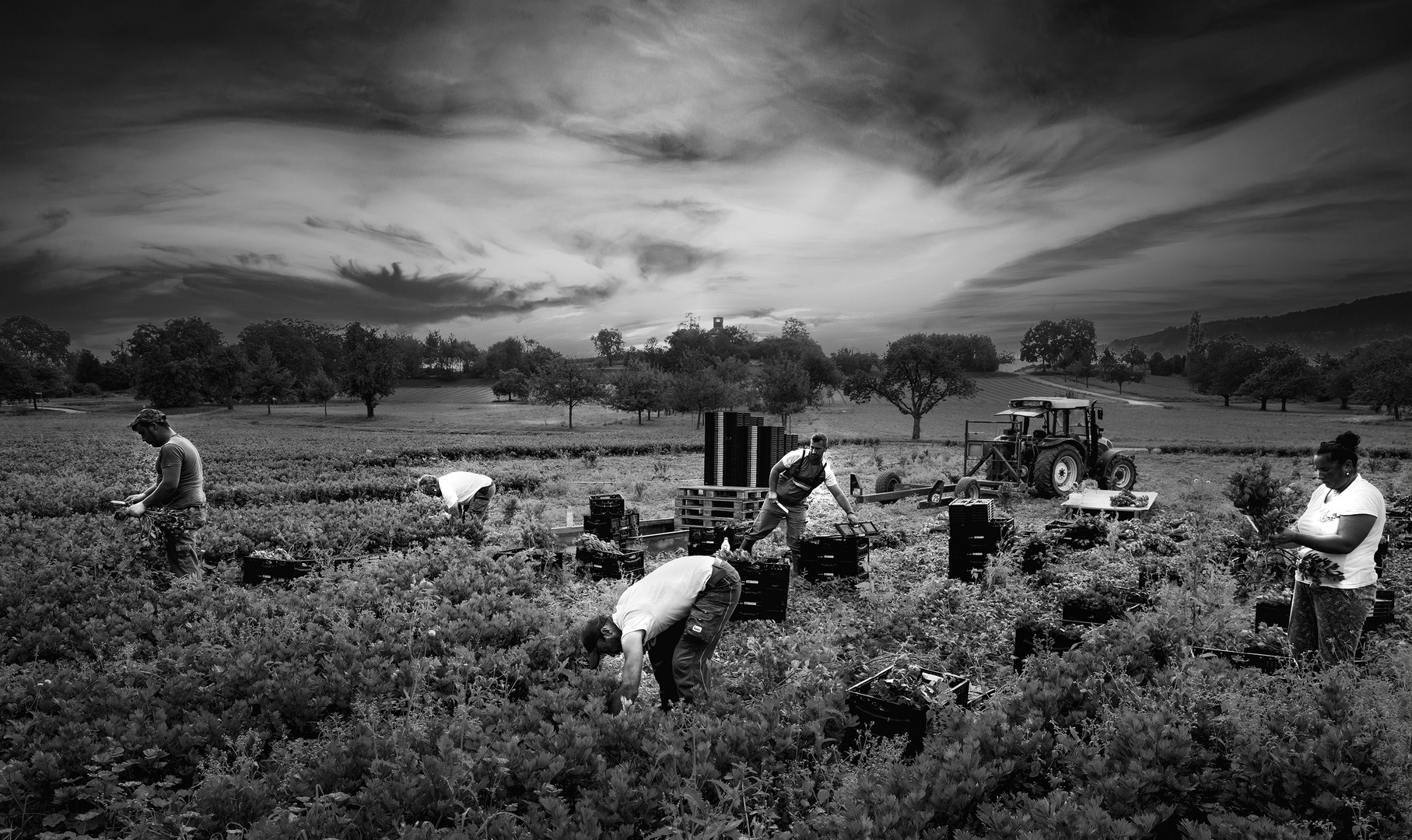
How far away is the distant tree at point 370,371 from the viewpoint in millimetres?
51938

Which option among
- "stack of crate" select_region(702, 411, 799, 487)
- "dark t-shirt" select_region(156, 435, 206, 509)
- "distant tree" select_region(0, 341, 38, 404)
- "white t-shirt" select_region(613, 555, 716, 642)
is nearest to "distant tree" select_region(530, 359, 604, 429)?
"distant tree" select_region(0, 341, 38, 404)

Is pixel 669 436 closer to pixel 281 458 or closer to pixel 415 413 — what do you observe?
pixel 281 458

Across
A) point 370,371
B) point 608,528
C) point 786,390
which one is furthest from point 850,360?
point 608,528

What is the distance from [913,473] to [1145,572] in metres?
11.8

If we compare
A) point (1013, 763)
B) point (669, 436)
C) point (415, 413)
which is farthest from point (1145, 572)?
point (415, 413)

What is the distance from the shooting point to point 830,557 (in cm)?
809

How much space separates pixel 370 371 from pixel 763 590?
170ft

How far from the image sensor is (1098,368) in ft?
238

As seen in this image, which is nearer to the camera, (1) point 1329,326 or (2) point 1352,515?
(2) point 1352,515

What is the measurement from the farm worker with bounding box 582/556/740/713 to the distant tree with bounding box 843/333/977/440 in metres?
31.7

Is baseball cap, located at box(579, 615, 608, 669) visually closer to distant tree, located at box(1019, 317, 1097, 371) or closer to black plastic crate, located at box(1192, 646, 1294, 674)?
black plastic crate, located at box(1192, 646, 1294, 674)

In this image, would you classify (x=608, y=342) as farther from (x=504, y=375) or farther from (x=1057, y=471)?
(x=1057, y=471)

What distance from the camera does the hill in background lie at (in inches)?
3270

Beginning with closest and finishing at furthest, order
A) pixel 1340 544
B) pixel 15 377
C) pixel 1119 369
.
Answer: pixel 1340 544
pixel 15 377
pixel 1119 369
